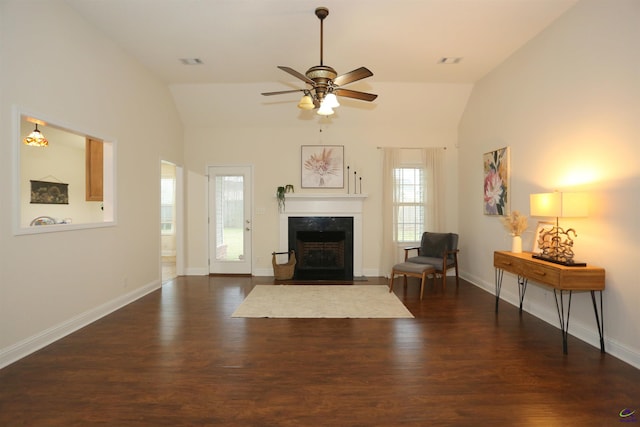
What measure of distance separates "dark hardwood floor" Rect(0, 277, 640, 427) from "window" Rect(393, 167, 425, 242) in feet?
8.44

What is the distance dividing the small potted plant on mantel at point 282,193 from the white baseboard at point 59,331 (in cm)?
270

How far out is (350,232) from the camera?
20.4 ft

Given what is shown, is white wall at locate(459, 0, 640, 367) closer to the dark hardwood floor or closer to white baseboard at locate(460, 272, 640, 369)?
white baseboard at locate(460, 272, 640, 369)

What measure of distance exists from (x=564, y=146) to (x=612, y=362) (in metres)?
2.08

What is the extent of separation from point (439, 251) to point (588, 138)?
9.37 feet

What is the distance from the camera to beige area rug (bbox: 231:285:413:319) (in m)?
3.98

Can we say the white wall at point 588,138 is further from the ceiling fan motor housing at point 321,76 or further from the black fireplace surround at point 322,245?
the black fireplace surround at point 322,245

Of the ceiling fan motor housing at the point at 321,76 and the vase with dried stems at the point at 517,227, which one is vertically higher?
the ceiling fan motor housing at the point at 321,76

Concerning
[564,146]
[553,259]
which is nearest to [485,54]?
[564,146]

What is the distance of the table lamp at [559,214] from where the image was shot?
119 inches

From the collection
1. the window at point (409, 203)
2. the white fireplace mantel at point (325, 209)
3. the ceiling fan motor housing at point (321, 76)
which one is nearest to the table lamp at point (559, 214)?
the ceiling fan motor housing at point (321, 76)

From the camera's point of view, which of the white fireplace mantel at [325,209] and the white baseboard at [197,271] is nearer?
the white fireplace mantel at [325,209]

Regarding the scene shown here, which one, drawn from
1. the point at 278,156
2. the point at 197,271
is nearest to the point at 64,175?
the point at 197,271

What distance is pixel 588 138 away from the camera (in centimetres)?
315
